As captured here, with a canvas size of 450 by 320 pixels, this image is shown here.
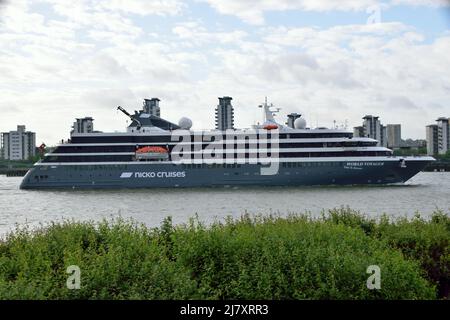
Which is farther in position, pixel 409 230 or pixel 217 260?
pixel 409 230

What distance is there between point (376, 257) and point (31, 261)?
657cm

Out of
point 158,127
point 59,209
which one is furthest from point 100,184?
point 59,209

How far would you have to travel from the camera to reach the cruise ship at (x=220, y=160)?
56.7 metres

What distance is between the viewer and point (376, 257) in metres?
9.11

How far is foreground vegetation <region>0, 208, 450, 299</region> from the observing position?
7.93 metres

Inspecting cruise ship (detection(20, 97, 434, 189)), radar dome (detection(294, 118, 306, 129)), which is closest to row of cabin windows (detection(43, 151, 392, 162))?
cruise ship (detection(20, 97, 434, 189))

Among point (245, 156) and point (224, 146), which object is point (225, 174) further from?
point (224, 146)

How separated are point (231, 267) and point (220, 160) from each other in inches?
1923

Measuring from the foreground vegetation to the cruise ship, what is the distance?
45.5m

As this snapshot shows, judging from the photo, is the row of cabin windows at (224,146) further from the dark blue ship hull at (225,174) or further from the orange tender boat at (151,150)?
the dark blue ship hull at (225,174)

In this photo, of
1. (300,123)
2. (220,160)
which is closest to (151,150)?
(220,160)

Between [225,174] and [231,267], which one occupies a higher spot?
[225,174]

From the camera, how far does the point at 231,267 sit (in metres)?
8.95
